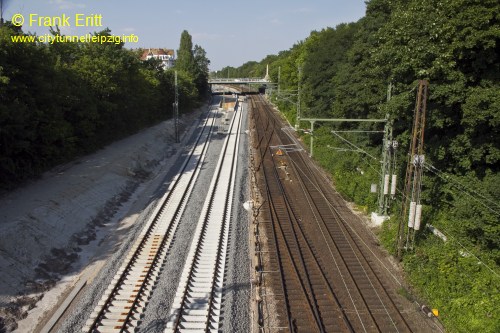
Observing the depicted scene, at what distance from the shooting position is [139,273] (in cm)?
1513

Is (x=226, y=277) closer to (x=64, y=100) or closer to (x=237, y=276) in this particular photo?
(x=237, y=276)

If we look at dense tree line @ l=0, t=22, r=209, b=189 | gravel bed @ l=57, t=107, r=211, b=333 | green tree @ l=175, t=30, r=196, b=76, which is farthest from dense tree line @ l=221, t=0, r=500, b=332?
green tree @ l=175, t=30, r=196, b=76

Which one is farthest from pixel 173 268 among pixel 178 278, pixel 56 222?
pixel 56 222

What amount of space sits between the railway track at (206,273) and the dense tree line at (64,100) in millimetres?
10208

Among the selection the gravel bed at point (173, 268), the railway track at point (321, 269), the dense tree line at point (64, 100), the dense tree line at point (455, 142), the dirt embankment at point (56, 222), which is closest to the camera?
the gravel bed at point (173, 268)

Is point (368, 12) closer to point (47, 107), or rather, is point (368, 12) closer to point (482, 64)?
point (482, 64)

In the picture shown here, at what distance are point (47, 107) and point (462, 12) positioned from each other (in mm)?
22046

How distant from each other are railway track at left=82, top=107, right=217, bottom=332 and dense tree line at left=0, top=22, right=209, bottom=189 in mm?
7800

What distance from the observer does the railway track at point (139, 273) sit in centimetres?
1224

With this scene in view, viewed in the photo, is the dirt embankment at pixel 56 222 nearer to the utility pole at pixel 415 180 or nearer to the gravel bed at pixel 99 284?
the gravel bed at pixel 99 284

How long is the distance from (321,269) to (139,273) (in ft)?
22.9

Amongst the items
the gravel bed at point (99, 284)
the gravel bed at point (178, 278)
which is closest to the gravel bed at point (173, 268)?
the gravel bed at point (178, 278)

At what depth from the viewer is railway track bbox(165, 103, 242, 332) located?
40.4ft

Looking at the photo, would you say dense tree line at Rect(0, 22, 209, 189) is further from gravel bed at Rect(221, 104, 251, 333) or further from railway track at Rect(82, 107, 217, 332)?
gravel bed at Rect(221, 104, 251, 333)
